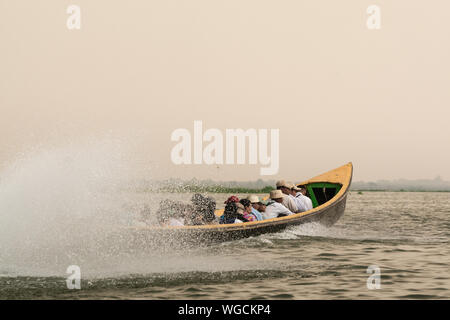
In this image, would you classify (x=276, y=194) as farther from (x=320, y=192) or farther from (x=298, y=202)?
(x=320, y=192)

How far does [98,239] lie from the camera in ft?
43.2

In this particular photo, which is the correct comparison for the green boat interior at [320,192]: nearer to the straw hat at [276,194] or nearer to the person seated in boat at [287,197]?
the person seated in boat at [287,197]

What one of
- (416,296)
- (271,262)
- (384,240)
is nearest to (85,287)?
(271,262)

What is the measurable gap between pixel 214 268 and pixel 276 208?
5.89 metres

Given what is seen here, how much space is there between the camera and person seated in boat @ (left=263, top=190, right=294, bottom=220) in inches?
685

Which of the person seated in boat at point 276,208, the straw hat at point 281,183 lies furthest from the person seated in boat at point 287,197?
the person seated in boat at point 276,208

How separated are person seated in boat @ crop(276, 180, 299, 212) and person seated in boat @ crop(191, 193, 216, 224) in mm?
3892

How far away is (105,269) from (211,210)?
4554mm

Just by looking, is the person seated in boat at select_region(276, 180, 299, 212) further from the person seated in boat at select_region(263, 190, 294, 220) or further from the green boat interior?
the green boat interior

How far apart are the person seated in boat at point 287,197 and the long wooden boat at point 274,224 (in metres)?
0.53

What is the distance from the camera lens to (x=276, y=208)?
17.6 meters

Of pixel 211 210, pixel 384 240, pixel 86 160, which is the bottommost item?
pixel 384 240

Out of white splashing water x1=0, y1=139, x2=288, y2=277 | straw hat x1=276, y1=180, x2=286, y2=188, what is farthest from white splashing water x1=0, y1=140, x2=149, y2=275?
straw hat x1=276, y1=180, x2=286, y2=188
